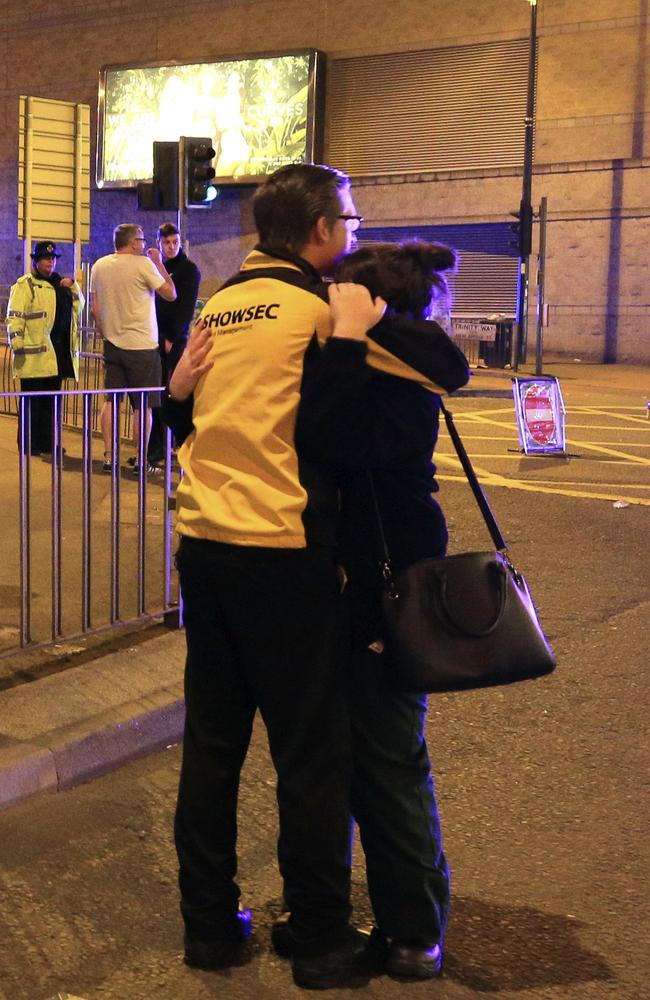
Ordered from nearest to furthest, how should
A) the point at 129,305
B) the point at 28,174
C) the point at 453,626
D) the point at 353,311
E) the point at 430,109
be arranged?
1. the point at 353,311
2. the point at 453,626
3. the point at 129,305
4. the point at 28,174
5. the point at 430,109

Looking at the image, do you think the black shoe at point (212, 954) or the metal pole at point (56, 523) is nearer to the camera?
the black shoe at point (212, 954)

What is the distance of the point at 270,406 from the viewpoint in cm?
298

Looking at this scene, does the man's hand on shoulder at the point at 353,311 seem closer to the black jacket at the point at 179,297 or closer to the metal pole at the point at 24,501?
the metal pole at the point at 24,501

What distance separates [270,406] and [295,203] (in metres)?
0.49

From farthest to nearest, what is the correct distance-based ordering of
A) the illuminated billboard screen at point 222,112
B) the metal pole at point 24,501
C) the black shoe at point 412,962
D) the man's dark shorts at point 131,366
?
the illuminated billboard screen at point 222,112
the man's dark shorts at point 131,366
the metal pole at point 24,501
the black shoe at point 412,962

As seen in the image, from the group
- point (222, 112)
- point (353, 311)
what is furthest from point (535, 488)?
point (222, 112)

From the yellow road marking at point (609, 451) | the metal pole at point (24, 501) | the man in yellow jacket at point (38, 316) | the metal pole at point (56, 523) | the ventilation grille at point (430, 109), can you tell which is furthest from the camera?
the ventilation grille at point (430, 109)

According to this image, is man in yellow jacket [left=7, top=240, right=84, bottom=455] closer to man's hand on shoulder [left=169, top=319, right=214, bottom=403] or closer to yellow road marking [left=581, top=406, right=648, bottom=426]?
yellow road marking [left=581, top=406, right=648, bottom=426]

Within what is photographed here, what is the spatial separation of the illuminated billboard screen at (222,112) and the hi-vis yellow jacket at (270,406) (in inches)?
1309

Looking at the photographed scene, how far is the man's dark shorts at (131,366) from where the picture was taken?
35.8 ft

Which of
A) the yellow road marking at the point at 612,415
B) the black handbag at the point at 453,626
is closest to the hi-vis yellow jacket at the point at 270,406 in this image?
the black handbag at the point at 453,626

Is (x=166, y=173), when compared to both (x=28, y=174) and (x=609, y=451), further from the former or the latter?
(x=609, y=451)

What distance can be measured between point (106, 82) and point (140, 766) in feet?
121

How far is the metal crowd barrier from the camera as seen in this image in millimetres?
5664
